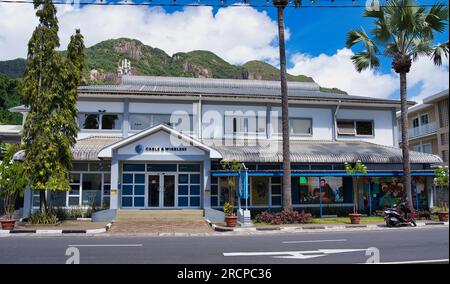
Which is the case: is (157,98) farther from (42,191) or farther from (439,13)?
(439,13)

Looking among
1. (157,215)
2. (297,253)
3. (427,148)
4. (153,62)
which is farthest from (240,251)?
(153,62)

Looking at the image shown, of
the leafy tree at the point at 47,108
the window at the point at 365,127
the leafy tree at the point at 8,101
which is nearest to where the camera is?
the leafy tree at the point at 47,108

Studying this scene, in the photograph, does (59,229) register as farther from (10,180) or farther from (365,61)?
(365,61)

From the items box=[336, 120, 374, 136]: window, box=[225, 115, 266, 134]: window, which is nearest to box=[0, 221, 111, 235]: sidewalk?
box=[225, 115, 266, 134]: window

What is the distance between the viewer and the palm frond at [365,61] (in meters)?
21.8

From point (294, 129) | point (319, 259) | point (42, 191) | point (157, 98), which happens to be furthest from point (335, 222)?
point (42, 191)

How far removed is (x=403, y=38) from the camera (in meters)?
20.8

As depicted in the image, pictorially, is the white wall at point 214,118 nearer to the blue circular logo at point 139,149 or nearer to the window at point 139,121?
the window at point 139,121

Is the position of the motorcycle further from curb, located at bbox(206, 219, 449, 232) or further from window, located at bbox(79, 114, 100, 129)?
window, located at bbox(79, 114, 100, 129)

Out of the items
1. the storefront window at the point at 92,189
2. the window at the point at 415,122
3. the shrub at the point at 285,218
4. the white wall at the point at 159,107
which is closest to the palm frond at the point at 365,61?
the shrub at the point at 285,218

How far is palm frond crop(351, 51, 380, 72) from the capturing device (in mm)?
21828

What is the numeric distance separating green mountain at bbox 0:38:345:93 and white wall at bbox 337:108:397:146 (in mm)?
58248

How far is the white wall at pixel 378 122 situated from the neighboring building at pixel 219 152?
0.23ft

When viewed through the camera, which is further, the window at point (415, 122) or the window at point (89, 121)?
the window at point (415, 122)
